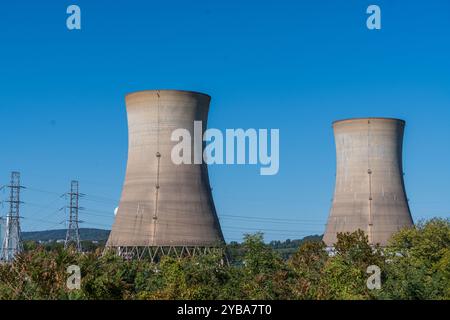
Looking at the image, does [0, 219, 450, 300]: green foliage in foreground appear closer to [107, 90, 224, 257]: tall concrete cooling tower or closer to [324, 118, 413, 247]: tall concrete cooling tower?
[107, 90, 224, 257]: tall concrete cooling tower

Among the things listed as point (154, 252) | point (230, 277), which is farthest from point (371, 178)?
point (230, 277)

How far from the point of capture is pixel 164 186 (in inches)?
971

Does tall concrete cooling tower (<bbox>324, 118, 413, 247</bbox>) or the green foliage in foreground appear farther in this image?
tall concrete cooling tower (<bbox>324, 118, 413, 247</bbox>)

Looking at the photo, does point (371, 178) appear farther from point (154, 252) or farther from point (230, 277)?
point (230, 277)

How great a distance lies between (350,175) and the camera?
100 ft

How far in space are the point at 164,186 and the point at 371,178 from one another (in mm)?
9961

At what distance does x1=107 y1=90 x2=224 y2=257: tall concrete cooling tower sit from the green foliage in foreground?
4130 millimetres

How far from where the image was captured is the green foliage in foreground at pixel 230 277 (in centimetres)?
1309

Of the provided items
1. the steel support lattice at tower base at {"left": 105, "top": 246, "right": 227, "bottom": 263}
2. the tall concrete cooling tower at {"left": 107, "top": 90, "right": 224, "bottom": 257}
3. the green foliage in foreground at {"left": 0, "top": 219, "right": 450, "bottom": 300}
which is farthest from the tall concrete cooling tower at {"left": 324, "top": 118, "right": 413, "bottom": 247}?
the tall concrete cooling tower at {"left": 107, "top": 90, "right": 224, "bottom": 257}

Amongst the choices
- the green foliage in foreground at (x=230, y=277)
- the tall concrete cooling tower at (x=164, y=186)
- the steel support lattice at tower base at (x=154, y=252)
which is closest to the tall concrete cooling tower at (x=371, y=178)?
the green foliage in foreground at (x=230, y=277)

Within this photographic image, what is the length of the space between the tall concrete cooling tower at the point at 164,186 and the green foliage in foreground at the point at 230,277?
4.13 meters

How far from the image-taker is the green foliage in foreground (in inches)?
515
